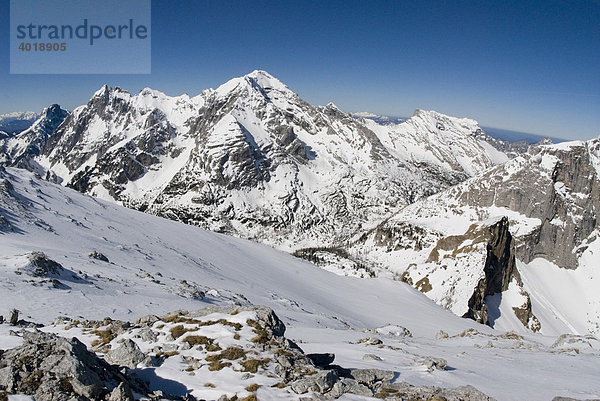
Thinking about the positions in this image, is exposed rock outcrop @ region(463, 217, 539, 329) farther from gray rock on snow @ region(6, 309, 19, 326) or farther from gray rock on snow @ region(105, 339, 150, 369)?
gray rock on snow @ region(6, 309, 19, 326)

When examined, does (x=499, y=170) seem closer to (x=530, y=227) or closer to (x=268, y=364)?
(x=530, y=227)

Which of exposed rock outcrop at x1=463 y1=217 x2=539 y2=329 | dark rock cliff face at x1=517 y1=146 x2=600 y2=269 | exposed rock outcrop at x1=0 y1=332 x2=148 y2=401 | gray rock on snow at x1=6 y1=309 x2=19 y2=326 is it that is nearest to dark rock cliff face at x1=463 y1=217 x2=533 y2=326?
exposed rock outcrop at x1=463 y1=217 x2=539 y2=329

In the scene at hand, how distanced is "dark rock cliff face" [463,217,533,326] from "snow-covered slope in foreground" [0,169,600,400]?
49198 millimetres

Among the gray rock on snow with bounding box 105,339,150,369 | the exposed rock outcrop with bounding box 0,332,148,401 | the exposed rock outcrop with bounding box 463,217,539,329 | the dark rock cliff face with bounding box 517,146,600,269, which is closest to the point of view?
the exposed rock outcrop with bounding box 0,332,148,401

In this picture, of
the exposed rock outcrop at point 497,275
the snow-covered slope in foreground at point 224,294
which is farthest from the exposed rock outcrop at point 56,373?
the exposed rock outcrop at point 497,275

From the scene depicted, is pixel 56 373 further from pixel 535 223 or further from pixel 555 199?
pixel 555 199

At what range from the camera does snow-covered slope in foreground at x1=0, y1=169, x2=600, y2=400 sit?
70.6 ft

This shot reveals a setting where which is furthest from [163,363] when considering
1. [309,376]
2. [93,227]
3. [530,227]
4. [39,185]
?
[530,227]

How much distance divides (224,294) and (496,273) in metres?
135

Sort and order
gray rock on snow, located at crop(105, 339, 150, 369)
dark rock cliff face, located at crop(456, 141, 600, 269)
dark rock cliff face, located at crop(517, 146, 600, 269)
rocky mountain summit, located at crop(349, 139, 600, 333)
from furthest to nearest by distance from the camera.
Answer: dark rock cliff face, located at crop(456, 141, 600, 269) < dark rock cliff face, located at crop(517, 146, 600, 269) < rocky mountain summit, located at crop(349, 139, 600, 333) < gray rock on snow, located at crop(105, 339, 150, 369)

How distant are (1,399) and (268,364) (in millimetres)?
9050

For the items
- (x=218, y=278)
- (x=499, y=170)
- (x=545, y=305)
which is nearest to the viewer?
(x=218, y=278)

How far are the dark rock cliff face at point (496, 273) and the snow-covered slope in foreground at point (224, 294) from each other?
49.2 meters

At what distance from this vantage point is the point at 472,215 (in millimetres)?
182500
